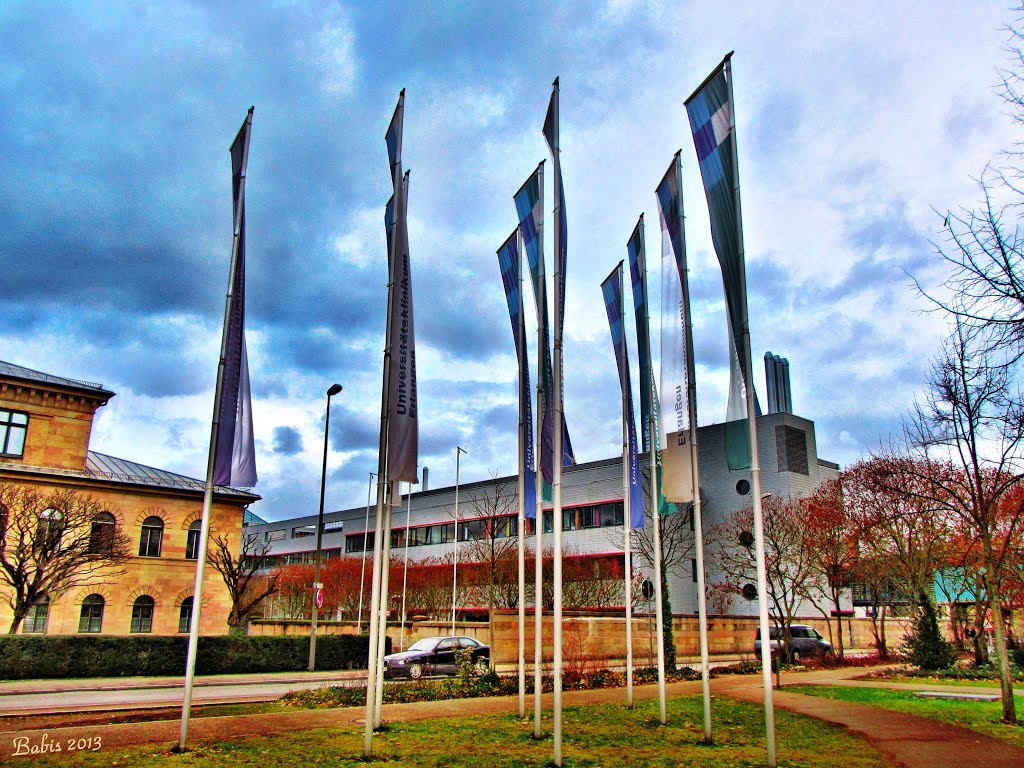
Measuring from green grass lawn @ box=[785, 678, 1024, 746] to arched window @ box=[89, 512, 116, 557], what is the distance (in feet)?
99.6

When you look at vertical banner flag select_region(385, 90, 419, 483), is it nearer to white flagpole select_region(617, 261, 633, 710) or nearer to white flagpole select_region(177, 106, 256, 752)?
white flagpole select_region(177, 106, 256, 752)

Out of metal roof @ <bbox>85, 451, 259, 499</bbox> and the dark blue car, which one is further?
metal roof @ <bbox>85, 451, 259, 499</bbox>

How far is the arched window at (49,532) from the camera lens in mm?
30391

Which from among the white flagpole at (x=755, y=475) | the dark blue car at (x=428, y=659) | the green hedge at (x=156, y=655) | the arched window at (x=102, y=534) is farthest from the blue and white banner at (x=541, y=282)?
the arched window at (x=102, y=534)

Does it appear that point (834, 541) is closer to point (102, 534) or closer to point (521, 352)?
point (521, 352)

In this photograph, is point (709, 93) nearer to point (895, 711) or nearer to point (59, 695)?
point (895, 711)

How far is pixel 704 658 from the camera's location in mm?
12359

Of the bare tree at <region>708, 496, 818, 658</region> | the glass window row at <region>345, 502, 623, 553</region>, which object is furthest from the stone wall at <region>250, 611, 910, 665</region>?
the glass window row at <region>345, 502, 623, 553</region>

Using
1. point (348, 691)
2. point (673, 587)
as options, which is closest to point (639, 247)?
point (348, 691)

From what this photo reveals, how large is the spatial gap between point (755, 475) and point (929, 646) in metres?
22.9

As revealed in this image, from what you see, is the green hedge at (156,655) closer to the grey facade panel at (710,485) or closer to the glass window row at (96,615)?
the glass window row at (96,615)

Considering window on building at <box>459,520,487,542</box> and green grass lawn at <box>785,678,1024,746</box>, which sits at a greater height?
window on building at <box>459,520,487,542</box>

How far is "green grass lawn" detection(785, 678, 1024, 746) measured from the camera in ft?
46.2

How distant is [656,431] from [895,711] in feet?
27.2
